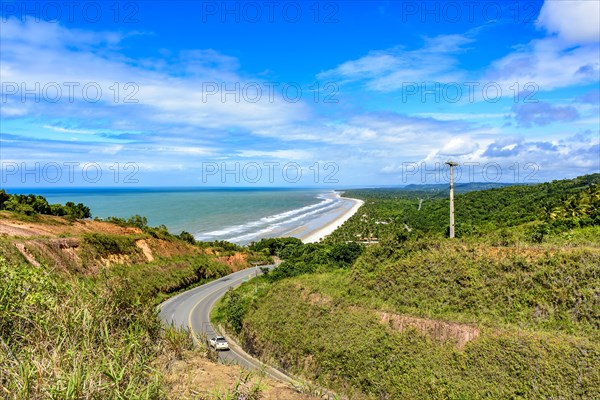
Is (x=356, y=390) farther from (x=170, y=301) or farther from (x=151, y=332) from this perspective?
(x=170, y=301)

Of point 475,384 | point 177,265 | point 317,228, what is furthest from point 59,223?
point 317,228

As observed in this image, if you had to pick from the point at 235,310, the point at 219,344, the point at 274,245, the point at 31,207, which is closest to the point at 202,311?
the point at 235,310

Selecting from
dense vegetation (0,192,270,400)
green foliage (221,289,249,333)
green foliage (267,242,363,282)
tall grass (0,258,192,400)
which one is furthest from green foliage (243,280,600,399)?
tall grass (0,258,192,400)

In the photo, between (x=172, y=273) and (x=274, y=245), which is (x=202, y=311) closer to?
(x=172, y=273)

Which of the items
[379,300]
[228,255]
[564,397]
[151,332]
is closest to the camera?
[151,332]

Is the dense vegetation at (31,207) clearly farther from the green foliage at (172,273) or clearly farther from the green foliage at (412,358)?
the green foliage at (412,358)

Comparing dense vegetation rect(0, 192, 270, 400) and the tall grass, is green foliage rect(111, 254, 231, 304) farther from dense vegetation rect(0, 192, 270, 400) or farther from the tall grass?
the tall grass

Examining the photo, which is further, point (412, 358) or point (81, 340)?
point (412, 358)

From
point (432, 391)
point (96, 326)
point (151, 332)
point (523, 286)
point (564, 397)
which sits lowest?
point (432, 391)
